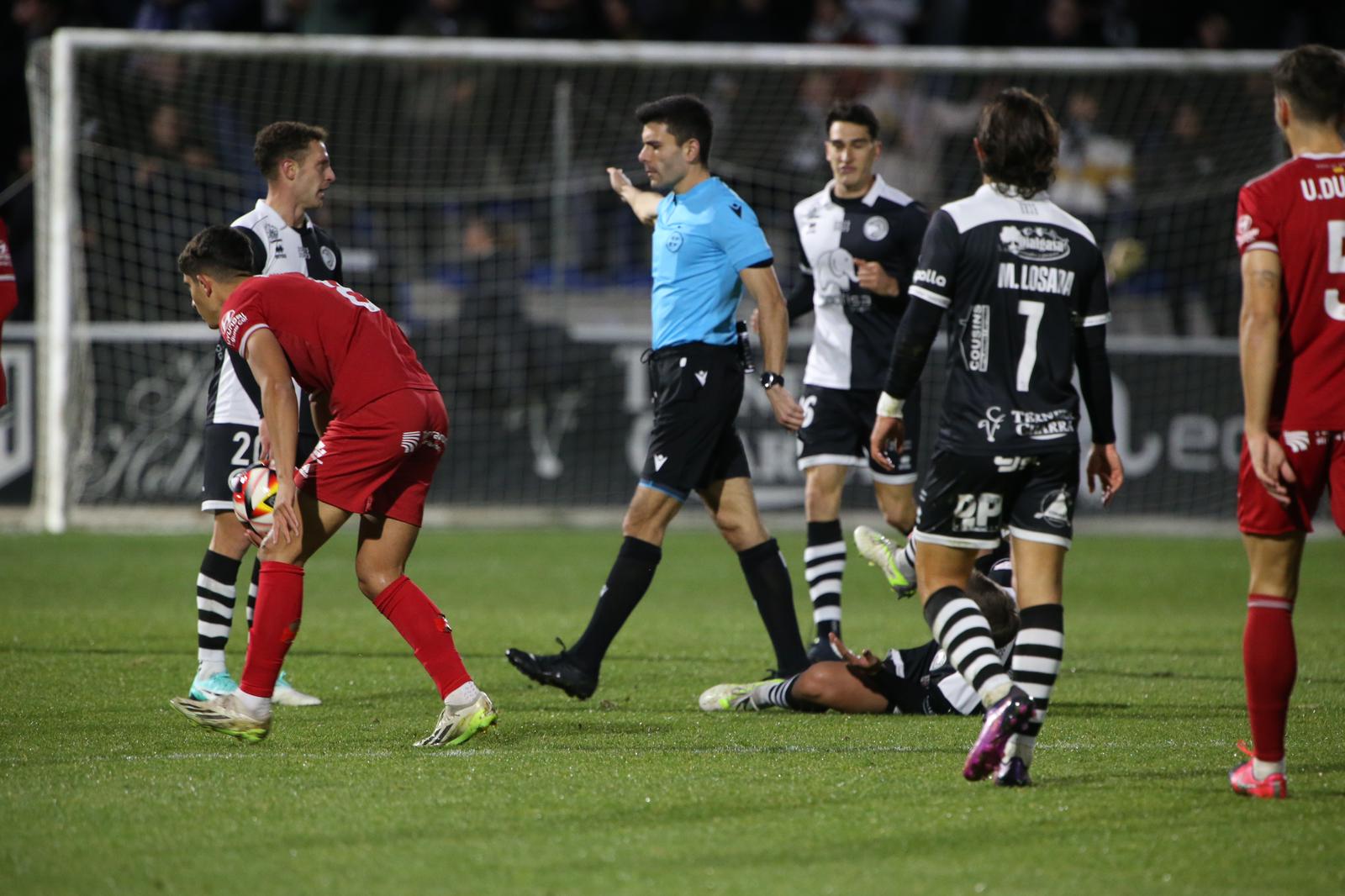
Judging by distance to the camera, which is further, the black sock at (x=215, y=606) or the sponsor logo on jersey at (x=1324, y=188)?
the black sock at (x=215, y=606)

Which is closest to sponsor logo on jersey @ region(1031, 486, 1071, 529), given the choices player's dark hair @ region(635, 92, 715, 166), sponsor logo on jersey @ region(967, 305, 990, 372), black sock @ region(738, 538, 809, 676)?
sponsor logo on jersey @ region(967, 305, 990, 372)

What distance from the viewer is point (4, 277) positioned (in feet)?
21.9

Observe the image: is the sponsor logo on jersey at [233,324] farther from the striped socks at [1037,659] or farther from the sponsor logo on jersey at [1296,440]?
the sponsor logo on jersey at [1296,440]

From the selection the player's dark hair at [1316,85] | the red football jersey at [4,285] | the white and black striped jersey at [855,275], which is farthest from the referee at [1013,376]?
the red football jersey at [4,285]

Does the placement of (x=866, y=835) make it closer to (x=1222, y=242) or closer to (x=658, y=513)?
(x=658, y=513)

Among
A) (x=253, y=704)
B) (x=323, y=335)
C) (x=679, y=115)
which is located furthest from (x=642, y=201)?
(x=253, y=704)

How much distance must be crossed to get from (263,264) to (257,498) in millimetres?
1374

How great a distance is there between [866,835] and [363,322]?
2511 millimetres

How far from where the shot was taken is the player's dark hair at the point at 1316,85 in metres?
4.32

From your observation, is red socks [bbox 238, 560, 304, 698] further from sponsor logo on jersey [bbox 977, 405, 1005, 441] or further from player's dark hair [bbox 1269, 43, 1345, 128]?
player's dark hair [bbox 1269, 43, 1345, 128]

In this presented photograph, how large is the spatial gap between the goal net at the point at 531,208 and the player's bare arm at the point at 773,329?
6700 mm

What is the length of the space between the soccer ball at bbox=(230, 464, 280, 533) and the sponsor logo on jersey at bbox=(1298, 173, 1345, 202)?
3.31m

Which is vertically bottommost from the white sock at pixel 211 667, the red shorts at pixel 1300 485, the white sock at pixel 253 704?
the white sock at pixel 211 667

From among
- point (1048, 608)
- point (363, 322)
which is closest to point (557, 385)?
point (363, 322)
